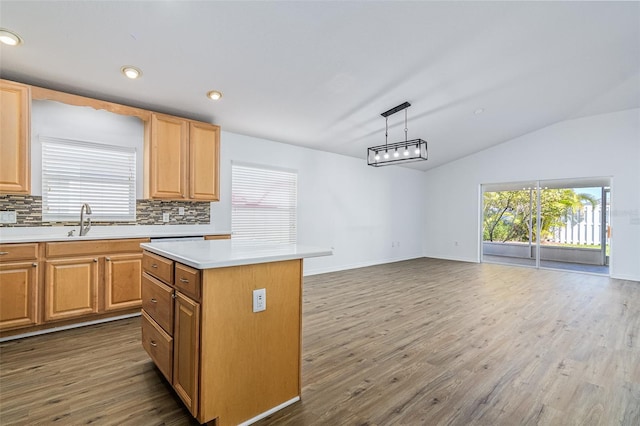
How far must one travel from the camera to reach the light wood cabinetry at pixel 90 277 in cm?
→ 286

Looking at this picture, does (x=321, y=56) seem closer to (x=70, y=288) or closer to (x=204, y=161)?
(x=204, y=161)

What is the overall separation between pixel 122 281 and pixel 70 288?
423 mm

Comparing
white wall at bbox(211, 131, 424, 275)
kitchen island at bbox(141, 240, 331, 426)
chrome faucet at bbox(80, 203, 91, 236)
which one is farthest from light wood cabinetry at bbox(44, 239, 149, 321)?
kitchen island at bbox(141, 240, 331, 426)

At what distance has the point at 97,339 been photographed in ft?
9.16

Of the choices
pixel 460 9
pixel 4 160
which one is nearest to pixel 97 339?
pixel 4 160

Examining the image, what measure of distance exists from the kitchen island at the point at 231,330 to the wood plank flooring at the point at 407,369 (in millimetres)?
185

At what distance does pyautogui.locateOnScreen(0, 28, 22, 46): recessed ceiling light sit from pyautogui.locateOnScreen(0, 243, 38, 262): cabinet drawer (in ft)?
5.49

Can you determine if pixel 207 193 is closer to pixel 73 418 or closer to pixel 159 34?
pixel 159 34

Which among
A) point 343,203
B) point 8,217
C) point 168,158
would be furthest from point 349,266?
point 8,217


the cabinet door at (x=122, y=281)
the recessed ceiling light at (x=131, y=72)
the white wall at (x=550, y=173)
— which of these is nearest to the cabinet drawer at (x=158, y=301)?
the cabinet door at (x=122, y=281)

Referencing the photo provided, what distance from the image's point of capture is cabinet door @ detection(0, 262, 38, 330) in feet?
8.70

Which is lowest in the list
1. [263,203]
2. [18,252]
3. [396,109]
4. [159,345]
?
[159,345]

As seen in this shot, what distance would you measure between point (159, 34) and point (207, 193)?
1.99m

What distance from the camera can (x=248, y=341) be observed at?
1.67 metres
